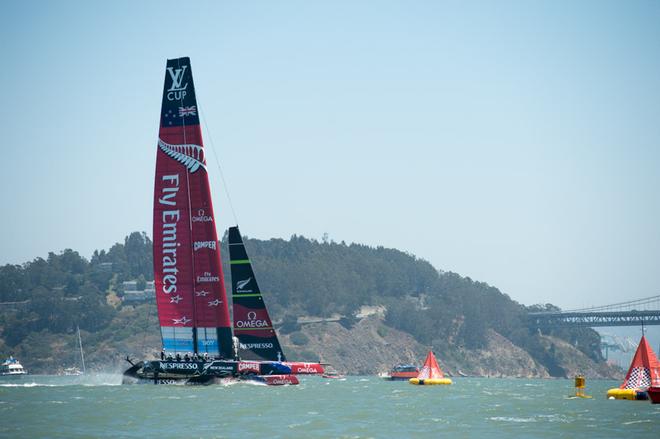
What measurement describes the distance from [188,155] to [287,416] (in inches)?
885

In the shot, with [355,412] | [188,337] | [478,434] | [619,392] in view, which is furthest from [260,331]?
[478,434]

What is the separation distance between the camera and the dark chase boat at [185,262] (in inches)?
2527

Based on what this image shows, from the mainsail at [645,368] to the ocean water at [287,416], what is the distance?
55.5 inches

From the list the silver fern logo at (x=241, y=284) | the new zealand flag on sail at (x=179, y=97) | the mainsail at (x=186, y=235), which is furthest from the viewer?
the silver fern logo at (x=241, y=284)

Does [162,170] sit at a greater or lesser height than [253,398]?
greater

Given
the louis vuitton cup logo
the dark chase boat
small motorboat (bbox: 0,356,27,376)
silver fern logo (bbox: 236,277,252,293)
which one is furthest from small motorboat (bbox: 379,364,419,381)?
the louis vuitton cup logo

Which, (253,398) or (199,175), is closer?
(253,398)

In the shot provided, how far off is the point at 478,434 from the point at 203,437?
1067cm

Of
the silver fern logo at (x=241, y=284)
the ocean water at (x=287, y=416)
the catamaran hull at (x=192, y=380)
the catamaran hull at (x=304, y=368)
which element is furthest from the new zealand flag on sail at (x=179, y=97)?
the catamaran hull at (x=304, y=368)

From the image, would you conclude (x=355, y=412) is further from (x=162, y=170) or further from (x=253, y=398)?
(x=162, y=170)

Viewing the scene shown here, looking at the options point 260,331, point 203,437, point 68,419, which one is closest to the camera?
point 203,437

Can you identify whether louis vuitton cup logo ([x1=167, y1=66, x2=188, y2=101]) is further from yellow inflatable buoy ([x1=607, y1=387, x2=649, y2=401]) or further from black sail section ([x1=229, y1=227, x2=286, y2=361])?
yellow inflatable buoy ([x1=607, y1=387, x2=649, y2=401])

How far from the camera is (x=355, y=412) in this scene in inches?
2026

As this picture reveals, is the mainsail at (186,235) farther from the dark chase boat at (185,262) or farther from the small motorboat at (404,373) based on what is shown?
the small motorboat at (404,373)
